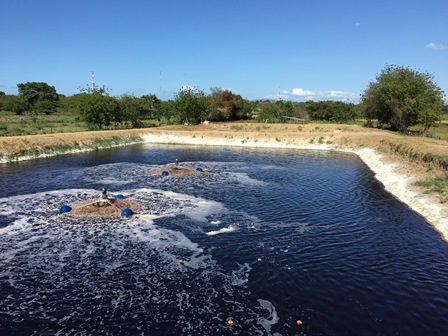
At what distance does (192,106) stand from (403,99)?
49.1 meters

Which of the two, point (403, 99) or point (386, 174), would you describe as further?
point (403, 99)

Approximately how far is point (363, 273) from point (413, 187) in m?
17.5

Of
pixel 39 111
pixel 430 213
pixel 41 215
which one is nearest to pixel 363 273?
pixel 430 213

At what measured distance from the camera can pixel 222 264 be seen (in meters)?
17.6

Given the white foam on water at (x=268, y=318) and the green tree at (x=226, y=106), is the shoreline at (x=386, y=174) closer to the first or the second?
the white foam on water at (x=268, y=318)

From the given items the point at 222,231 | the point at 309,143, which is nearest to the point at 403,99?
the point at 309,143

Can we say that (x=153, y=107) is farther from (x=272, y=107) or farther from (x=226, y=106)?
(x=272, y=107)

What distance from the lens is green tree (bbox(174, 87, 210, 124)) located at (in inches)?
3499

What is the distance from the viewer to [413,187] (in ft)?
100

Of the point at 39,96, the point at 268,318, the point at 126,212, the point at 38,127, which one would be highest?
the point at 39,96

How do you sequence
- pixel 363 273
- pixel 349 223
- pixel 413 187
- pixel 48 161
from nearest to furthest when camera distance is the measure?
pixel 363 273
pixel 349 223
pixel 413 187
pixel 48 161

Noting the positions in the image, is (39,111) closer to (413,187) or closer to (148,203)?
(148,203)

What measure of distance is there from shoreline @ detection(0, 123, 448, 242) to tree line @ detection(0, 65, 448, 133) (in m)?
6.46

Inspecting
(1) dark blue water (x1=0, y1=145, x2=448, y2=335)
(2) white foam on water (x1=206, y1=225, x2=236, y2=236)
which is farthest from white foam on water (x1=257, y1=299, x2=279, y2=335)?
(2) white foam on water (x1=206, y1=225, x2=236, y2=236)
